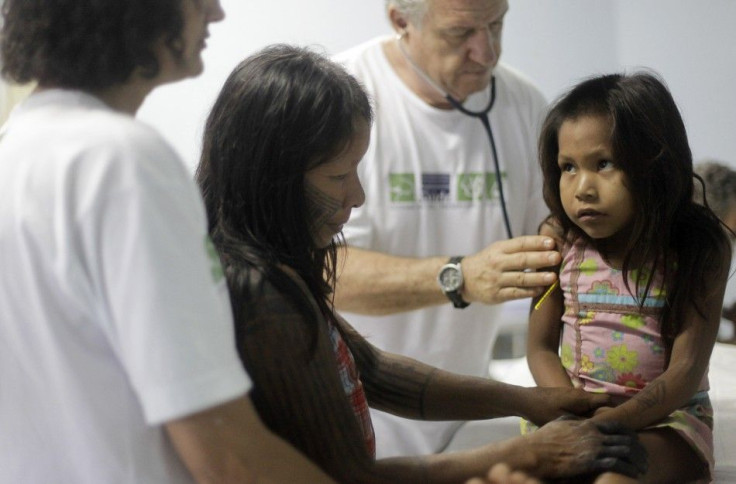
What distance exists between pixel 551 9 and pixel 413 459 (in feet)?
7.27

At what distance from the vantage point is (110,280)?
2.32ft

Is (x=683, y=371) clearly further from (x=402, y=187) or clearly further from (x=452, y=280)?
(x=402, y=187)

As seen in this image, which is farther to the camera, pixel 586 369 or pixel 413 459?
pixel 586 369

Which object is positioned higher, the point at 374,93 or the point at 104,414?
the point at 374,93

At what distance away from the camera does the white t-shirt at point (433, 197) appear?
185 centimetres

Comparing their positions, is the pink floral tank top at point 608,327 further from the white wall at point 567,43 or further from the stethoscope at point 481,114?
the white wall at point 567,43

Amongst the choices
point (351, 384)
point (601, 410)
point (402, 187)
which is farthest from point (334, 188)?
point (402, 187)

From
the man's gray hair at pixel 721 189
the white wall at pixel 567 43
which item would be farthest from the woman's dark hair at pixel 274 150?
the white wall at pixel 567 43

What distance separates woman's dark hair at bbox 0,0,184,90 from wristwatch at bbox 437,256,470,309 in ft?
2.86

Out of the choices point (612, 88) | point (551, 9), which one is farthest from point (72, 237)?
point (551, 9)

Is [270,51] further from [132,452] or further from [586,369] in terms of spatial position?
[586,369]

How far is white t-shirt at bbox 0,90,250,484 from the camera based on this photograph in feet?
2.32

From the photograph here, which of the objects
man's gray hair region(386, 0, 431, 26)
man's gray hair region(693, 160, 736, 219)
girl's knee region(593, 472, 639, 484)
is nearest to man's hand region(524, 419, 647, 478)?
girl's knee region(593, 472, 639, 484)

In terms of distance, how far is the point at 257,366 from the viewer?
0.91 meters
